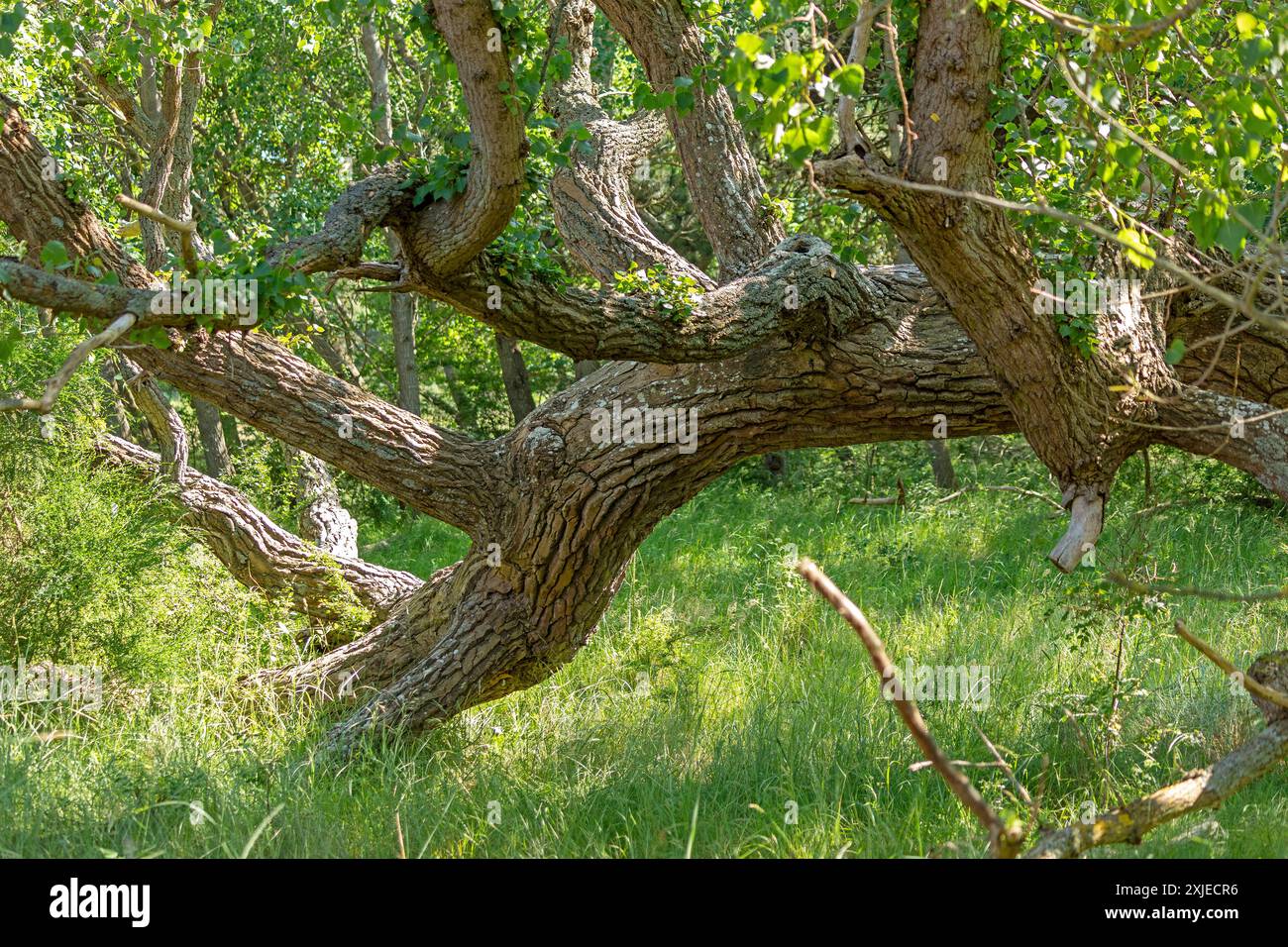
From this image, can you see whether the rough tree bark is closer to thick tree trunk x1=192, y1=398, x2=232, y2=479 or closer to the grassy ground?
the grassy ground

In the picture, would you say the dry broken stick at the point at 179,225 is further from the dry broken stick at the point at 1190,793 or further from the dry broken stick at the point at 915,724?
the dry broken stick at the point at 1190,793

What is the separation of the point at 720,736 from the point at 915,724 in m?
3.05

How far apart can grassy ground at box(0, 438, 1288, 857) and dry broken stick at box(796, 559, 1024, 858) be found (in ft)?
1.52

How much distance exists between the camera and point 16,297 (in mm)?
2979

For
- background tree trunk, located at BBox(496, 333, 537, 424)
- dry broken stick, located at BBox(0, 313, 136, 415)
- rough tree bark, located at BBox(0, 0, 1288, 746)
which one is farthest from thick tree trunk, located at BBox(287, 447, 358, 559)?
dry broken stick, located at BBox(0, 313, 136, 415)

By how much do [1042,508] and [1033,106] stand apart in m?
5.48

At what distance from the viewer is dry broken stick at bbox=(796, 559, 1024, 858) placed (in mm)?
1991

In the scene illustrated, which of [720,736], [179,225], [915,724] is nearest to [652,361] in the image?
[720,736]

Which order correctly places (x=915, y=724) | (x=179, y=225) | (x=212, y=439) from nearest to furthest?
(x=915, y=724), (x=179, y=225), (x=212, y=439)

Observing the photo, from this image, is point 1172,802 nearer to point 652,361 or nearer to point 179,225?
point 652,361

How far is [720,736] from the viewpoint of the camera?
509cm
